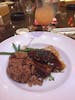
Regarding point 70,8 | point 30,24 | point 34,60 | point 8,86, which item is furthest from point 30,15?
point 8,86

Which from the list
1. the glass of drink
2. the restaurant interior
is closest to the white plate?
the restaurant interior

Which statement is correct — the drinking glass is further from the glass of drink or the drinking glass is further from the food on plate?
the food on plate

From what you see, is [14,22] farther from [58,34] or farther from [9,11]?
[58,34]

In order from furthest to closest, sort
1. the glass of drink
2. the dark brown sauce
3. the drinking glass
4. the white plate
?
the drinking glass < the glass of drink < the dark brown sauce < the white plate

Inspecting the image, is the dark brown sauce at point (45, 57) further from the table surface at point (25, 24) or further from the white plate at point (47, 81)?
the table surface at point (25, 24)

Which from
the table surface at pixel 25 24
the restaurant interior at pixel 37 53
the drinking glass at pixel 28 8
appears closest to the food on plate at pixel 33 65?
the restaurant interior at pixel 37 53

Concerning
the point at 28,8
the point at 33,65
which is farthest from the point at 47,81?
the point at 28,8
